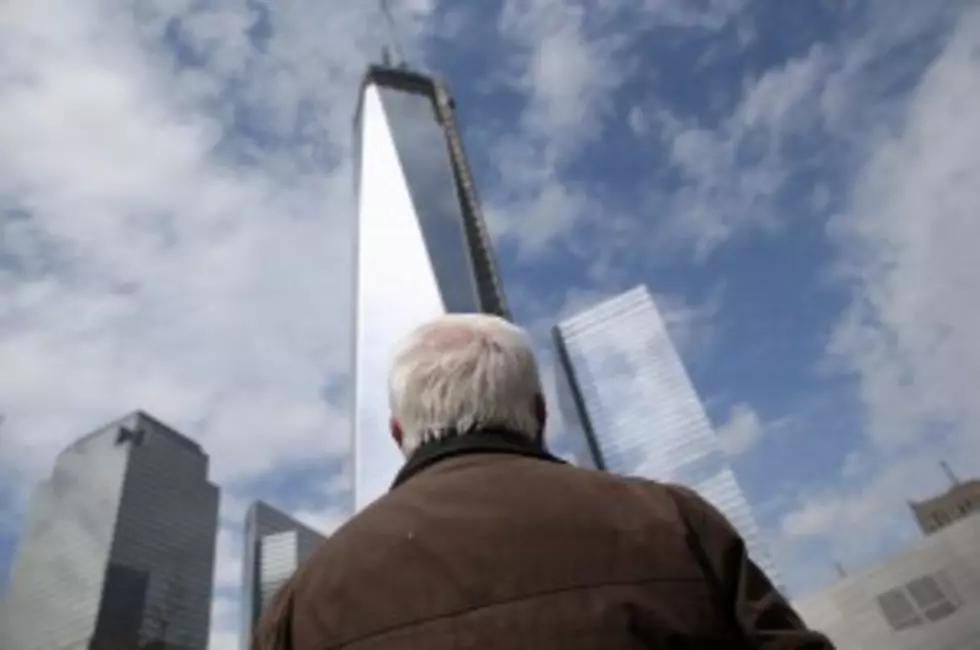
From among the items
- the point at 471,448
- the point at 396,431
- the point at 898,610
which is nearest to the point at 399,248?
the point at 898,610

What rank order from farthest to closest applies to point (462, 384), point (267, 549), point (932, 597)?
point (267, 549)
point (932, 597)
point (462, 384)

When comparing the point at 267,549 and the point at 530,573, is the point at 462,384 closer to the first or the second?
the point at 530,573

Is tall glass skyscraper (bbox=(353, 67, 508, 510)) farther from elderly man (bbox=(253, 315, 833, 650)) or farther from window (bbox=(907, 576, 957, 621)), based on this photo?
elderly man (bbox=(253, 315, 833, 650))

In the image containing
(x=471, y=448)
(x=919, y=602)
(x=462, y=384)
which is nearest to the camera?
(x=471, y=448)

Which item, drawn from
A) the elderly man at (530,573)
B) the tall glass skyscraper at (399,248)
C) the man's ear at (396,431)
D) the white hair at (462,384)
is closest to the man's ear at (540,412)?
the white hair at (462,384)

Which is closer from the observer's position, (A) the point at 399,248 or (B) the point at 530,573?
(B) the point at 530,573

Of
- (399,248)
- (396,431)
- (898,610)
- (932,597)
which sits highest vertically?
(399,248)

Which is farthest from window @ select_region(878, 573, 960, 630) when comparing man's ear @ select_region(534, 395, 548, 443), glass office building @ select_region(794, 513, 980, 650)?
man's ear @ select_region(534, 395, 548, 443)
